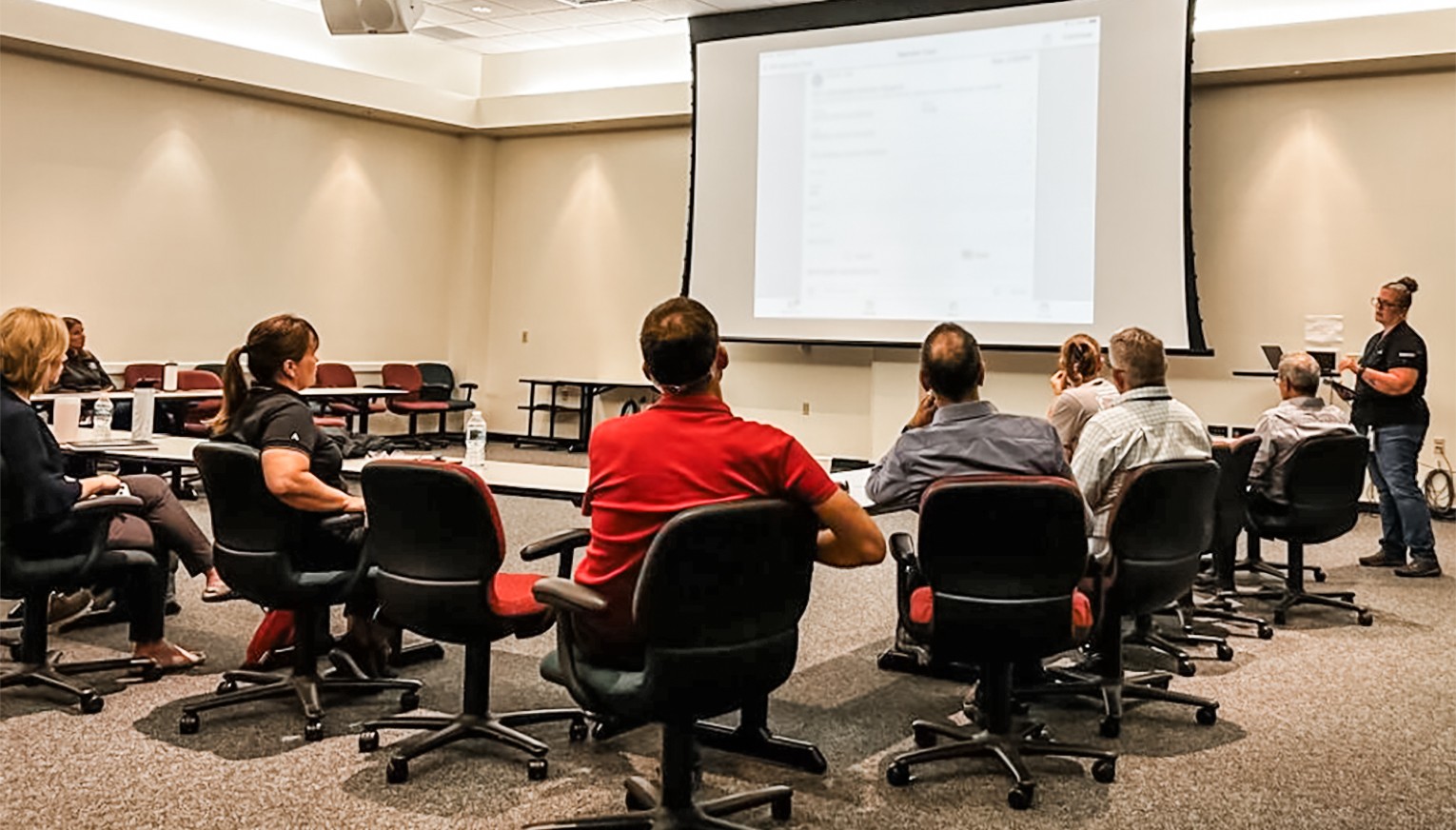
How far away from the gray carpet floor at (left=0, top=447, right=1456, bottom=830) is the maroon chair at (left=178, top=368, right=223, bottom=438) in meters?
3.75

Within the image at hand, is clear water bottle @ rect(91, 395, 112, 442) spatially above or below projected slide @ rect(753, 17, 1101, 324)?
below

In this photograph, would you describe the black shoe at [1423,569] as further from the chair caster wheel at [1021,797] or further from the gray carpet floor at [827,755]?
the chair caster wheel at [1021,797]

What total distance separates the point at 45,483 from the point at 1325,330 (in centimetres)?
782

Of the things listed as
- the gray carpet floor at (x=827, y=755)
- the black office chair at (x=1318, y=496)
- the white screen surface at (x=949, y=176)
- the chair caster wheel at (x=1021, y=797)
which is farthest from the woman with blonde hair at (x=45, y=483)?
the white screen surface at (x=949, y=176)

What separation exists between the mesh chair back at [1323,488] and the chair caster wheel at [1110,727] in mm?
1883

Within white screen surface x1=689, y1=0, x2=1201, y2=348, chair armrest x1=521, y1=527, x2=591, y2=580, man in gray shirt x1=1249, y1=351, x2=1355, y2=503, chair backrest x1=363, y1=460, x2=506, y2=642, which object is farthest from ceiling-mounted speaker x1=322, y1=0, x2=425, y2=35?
man in gray shirt x1=1249, y1=351, x2=1355, y2=503

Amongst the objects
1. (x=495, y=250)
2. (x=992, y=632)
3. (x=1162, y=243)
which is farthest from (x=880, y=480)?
(x=495, y=250)

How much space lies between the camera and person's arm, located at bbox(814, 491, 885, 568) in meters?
2.46

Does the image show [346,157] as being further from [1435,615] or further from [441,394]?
[1435,615]

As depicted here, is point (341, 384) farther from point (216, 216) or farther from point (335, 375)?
point (216, 216)

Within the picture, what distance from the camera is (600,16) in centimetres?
1030

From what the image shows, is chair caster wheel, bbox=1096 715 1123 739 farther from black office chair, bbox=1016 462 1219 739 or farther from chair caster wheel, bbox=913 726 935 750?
chair caster wheel, bbox=913 726 935 750

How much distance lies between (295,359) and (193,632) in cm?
150

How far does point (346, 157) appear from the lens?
11188mm
